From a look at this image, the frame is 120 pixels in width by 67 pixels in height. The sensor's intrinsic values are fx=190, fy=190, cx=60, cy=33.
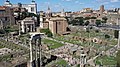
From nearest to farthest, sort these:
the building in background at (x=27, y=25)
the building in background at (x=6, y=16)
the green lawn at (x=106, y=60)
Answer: the green lawn at (x=106, y=60) < the building in background at (x=27, y=25) < the building in background at (x=6, y=16)

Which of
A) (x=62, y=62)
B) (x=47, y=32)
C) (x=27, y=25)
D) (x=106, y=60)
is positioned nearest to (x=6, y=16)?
(x=27, y=25)

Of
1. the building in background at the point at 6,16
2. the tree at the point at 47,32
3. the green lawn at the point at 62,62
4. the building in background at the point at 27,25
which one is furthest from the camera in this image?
the building in background at the point at 6,16

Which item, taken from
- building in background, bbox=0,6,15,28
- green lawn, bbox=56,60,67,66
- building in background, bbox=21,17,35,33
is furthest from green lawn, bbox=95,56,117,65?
building in background, bbox=0,6,15,28

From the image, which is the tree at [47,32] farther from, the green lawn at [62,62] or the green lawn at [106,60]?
the green lawn at [62,62]

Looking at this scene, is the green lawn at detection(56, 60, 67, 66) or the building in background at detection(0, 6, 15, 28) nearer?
the green lawn at detection(56, 60, 67, 66)

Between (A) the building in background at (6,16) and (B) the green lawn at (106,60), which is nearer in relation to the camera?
(B) the green lawn at (106,60)

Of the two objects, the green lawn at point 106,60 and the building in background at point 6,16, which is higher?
the building in background at point 6,16

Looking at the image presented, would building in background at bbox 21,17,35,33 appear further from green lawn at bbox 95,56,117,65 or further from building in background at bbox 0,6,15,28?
green lawn at bbox 95,56,117,65

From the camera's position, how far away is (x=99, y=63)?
22516 mm

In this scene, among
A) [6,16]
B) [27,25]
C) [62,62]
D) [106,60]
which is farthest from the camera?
[6,16]

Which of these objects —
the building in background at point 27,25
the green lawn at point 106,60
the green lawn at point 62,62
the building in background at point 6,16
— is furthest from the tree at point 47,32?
the green lawn at point 62,62

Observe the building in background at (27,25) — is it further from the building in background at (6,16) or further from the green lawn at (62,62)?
the green lawn at (62,62)

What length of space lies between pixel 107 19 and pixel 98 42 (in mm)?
42353

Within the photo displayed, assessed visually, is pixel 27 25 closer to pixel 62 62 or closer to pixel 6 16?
pixel 6 16
